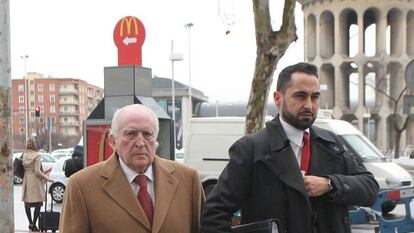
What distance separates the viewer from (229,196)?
2.74 metres

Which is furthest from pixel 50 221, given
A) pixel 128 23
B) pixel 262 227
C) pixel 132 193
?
pixel 262 227

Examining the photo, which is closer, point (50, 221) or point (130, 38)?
point (130, 38)

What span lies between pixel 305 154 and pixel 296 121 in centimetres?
19

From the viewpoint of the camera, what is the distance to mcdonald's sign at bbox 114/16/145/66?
7129mm

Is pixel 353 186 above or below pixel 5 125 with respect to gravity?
below

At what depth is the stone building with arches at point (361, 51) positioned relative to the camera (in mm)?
52938

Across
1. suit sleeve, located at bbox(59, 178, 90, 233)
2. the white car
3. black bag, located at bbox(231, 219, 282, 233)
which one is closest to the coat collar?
suit sleeve, located at bbox(59, 178, 90, 233)

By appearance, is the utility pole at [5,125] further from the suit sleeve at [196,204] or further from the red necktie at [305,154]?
the red necktie at [305,154]

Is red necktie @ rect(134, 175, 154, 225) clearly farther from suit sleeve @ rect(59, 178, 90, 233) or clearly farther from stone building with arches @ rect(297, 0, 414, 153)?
stone building with arches @ rect(297, 0, 414, 153)

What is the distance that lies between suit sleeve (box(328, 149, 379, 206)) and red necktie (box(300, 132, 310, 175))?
0.14 metres

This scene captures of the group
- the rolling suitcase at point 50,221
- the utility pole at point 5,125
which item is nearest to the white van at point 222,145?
the rolling suitcase at point 50,221

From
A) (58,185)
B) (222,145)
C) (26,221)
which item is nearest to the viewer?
(26,221)

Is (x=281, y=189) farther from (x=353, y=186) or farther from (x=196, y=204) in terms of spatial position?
(x=196, y=204)

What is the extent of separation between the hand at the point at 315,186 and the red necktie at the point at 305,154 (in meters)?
0.12
